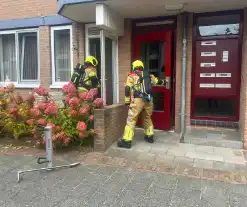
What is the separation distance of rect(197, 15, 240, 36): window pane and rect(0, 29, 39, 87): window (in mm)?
4693

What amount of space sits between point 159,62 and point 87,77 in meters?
1.85

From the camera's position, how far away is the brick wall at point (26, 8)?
7.17 metres

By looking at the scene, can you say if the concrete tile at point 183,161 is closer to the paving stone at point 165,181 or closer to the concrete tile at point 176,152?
the concrete tile at point 176,152

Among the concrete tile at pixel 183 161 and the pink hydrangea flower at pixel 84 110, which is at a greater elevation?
the pink hydrangea flower at pixel 84 110

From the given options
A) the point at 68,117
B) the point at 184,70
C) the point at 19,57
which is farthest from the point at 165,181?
the point at 19,57

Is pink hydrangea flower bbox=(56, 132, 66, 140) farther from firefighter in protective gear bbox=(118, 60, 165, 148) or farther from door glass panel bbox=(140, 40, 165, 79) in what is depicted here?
door glass panel bbox=(140, 40, 165, 79)

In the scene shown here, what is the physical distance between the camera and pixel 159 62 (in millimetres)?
6277

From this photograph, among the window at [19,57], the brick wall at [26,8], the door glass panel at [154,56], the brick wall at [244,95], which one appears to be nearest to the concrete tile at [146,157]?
the brick wall at [244,95]

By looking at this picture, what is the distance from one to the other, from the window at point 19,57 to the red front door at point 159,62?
130 inches

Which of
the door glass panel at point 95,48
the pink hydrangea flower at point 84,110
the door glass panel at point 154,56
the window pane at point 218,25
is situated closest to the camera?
the pink hydrangea flower at point 84,110

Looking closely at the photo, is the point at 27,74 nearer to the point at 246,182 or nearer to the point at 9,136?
the point at 9,136

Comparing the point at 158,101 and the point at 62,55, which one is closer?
the point at 158,101

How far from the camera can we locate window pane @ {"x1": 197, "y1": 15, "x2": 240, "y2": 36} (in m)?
5.70

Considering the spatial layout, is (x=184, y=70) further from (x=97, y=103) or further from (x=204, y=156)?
(x=97, y=103)
